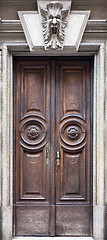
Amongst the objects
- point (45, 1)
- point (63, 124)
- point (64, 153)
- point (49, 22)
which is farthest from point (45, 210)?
point (45, 1)

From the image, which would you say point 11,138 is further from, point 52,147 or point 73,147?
point 73,147

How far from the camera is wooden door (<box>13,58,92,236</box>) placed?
412 centimetres

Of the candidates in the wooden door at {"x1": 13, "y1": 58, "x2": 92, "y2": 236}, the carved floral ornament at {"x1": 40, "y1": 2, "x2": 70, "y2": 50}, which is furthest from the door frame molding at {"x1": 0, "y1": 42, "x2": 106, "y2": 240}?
the carved floral ornament at {"x1": 40, "y1": 2, "x2": 70, "y2": 50}

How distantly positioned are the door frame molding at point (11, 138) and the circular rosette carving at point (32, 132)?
202 mm

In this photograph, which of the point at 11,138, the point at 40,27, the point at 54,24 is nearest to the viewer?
the point at 54,24

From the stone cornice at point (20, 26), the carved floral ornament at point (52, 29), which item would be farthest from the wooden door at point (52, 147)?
the stone cornice at point (20, 26)

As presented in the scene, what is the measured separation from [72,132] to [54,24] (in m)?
1.58

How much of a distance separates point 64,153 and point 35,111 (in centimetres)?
78

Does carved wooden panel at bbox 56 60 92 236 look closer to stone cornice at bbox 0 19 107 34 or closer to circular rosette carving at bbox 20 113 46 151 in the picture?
circular rosette carving at bbox 20 113 46 151

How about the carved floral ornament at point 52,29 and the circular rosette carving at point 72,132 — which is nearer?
the carved floral ornament at point 52,29

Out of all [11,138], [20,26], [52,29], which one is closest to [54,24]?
[52,29]

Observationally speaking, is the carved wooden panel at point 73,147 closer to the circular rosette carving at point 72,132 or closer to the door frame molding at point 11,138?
the circular rosette carving at point 72,132

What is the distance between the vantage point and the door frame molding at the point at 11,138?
12.9ft

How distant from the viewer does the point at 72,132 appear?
4.12m
